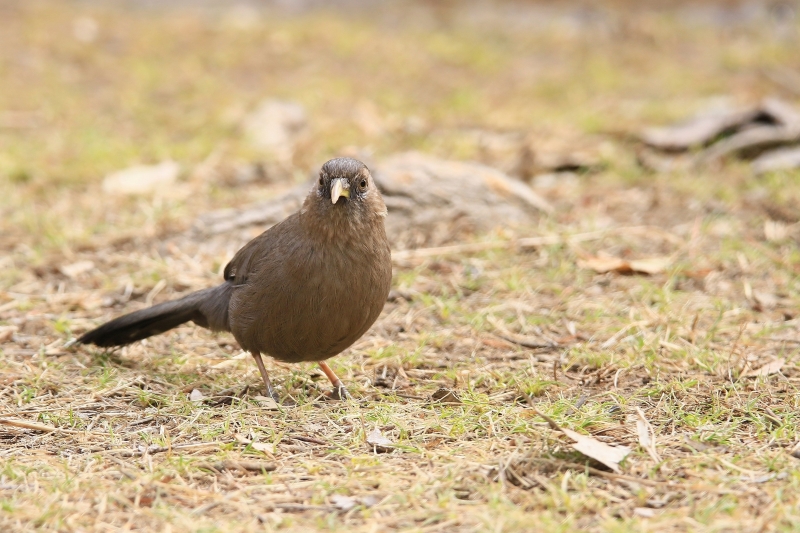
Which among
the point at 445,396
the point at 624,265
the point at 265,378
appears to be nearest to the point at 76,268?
the point at 265,378

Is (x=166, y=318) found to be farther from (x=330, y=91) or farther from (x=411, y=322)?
(x=330, y=91)

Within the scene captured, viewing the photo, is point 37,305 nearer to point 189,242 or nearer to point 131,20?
point 189,242

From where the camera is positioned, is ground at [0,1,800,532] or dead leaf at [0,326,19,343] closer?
ground at [0,1,800,532]

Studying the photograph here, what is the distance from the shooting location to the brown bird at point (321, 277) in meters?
4.04

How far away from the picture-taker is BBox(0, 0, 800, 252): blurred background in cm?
743

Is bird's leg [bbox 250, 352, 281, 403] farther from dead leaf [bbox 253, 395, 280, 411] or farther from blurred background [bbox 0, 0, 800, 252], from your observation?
blurred background [bbox 0, 0, 800, 252]

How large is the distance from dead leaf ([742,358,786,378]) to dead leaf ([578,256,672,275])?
4.52ft

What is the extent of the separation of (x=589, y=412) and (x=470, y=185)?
2.96 m

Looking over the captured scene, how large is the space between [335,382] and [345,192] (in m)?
0.90

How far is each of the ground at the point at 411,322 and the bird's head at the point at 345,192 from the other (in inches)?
31.9

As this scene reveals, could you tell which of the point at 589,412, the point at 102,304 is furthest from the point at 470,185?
the point at 589,412

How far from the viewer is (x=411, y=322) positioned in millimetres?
5145

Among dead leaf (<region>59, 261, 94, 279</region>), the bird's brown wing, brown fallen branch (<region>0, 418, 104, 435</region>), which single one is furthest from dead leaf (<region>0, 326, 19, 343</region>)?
the bird's brown wing

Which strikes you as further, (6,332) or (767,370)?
(6,332)
